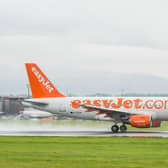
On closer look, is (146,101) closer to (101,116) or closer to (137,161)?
(101,116)

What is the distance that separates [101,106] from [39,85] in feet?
20.3

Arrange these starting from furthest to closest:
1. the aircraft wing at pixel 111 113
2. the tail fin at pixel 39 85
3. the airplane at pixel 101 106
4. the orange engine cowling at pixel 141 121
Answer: the tail fin at pixel 39 85 < the airplane at pixel 101 106 < the aircraft wing at pixel 111 113 < the orange engine cowling at pixel 141 121

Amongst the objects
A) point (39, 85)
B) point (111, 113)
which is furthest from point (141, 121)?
point (39, 85)

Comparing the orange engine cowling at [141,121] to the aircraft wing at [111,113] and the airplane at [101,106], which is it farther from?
the aircraft wing at [111,113]

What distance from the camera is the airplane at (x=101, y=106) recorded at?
40.8 metres

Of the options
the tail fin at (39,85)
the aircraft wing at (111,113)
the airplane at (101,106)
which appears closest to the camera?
the aircraft wing at (111,113)

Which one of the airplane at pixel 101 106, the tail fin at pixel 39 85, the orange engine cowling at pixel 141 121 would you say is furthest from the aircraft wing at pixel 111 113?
the tail fin at pixel 39 85

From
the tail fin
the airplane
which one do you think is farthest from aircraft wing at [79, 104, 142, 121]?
the tail fin

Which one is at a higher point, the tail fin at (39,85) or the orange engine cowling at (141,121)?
the tail fin at (39,85)

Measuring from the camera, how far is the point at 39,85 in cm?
4369

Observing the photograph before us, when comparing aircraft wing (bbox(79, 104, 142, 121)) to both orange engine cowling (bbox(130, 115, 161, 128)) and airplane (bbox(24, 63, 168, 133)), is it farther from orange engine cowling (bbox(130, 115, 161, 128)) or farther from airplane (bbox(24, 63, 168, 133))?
orange engine cowling (bbox(130, 115, 161, 128))

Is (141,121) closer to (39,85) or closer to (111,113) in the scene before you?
(111,113)

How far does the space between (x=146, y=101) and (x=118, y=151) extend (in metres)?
20.2

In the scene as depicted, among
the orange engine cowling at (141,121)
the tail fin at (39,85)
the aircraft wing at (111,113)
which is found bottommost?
the orange engine cowling at (141,121)
